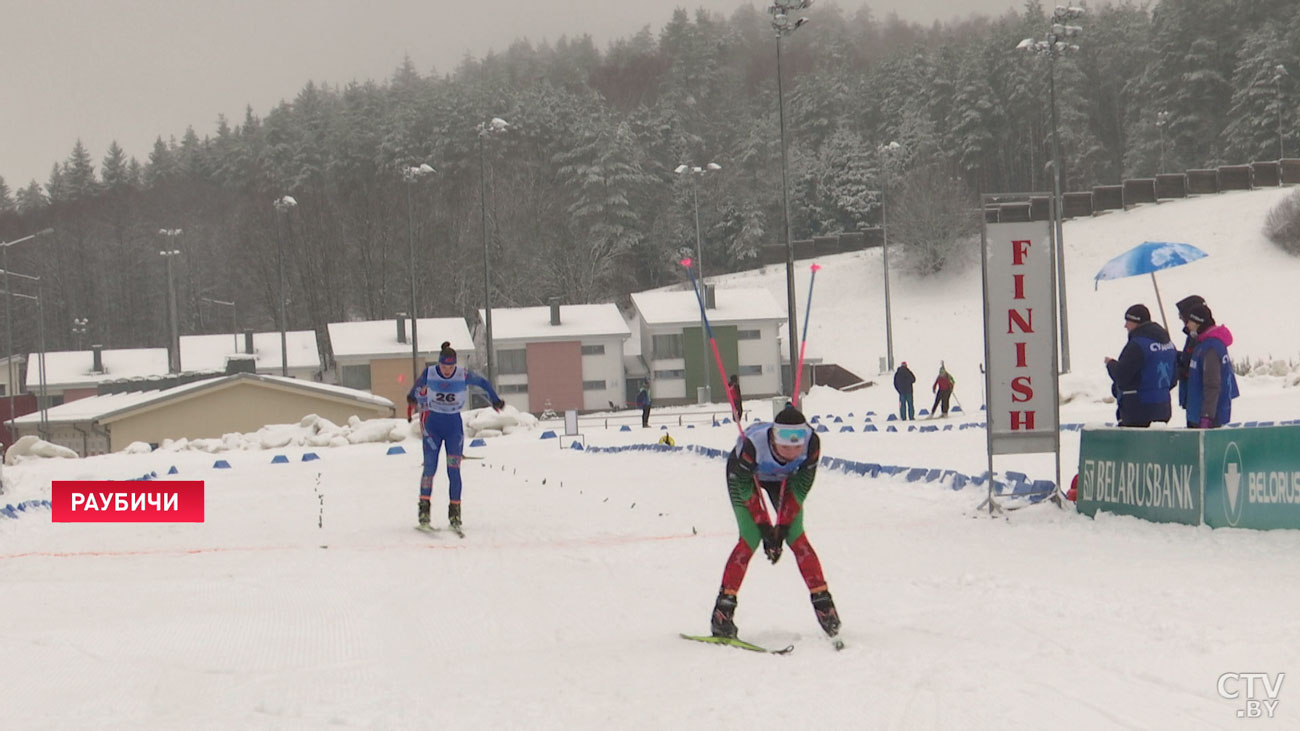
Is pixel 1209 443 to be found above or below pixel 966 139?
below

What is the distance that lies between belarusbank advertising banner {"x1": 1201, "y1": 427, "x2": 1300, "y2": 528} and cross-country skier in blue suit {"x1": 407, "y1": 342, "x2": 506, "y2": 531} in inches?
293

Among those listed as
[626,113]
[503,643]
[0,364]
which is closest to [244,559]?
[503,643]

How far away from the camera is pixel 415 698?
23.8ft

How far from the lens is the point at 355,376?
2849 inches

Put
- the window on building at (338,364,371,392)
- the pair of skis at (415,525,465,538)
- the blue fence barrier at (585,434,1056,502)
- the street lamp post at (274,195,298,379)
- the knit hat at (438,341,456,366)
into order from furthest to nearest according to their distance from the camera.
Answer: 1. the window on building at (338,364,371,392)
2. the street lamp post at (274,195,298,379)
3. the pair of skis at (415,525,465,538)
4. the knit hat at (438,341,456,366)
5. the blue fence barrier at (585,434,1056,502)

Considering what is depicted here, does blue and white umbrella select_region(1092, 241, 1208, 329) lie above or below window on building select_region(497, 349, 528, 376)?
above

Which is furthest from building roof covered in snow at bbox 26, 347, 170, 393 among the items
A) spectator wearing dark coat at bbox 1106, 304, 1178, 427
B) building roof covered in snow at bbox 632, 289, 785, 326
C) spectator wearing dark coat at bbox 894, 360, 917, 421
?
spectator wearing dark coat at bbox 1106, 304, 1178, 427

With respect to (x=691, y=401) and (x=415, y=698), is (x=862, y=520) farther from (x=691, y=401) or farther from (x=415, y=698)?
(x=691, y=401)

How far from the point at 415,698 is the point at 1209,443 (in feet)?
24.9

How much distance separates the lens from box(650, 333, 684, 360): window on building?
73125 millimetres

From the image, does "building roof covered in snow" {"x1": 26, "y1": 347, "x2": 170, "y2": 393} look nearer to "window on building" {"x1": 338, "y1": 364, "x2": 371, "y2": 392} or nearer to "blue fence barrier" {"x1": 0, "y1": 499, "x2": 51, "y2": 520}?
"window on building" {"x1": 338, "y1": 364, "x2": 371, "y2": 392}

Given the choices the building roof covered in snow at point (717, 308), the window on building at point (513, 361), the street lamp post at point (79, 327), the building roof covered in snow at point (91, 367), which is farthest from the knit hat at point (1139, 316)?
the street lamp post at point (79, 327)

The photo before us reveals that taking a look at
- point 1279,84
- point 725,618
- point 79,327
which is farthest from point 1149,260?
point 79,327

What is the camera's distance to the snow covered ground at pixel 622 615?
6.91 meters
